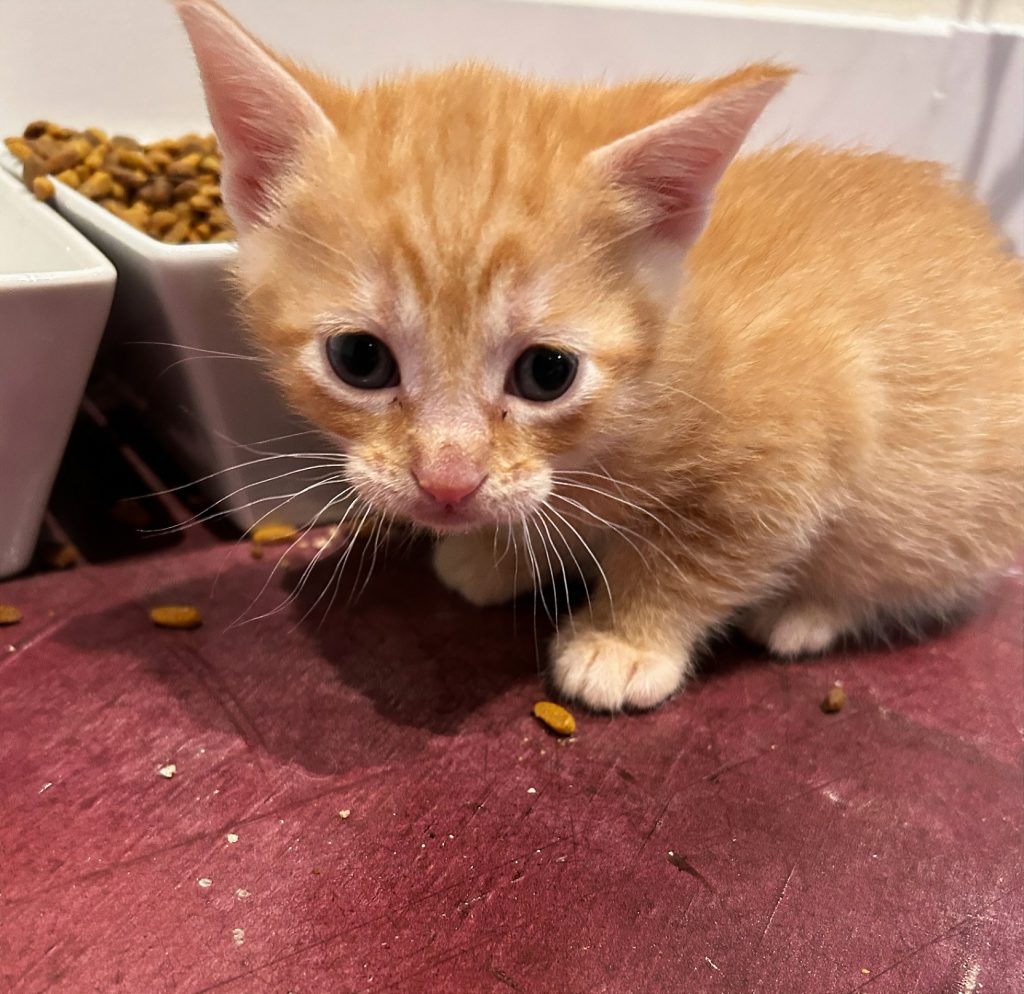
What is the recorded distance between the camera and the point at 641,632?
3.02 ft

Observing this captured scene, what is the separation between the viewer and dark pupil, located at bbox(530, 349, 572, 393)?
0.70 meters

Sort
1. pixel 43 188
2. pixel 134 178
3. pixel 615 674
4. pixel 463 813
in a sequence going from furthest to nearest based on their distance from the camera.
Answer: pixel 134 178, pixel 43 188, pixel 615 674, pixel 463 813

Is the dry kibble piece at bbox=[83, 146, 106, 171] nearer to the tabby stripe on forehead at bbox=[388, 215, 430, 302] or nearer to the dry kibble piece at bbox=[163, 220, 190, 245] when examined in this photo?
the dry kibble piece at bbox=[163, 220, 190, 245]

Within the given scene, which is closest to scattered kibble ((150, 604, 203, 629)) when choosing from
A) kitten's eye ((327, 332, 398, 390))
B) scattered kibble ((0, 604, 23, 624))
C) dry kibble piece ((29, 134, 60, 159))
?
scattered kibble ((0, 604, 23, 624))

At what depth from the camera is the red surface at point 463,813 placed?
654mm

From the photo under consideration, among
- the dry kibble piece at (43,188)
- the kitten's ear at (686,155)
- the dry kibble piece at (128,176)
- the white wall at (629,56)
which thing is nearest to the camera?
the kitten's ear at (686,155)

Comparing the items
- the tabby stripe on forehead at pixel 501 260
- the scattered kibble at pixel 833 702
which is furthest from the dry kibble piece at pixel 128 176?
the scattered kibble at pixel 833 702

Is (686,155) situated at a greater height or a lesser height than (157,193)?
greater

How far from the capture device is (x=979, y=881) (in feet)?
2.43

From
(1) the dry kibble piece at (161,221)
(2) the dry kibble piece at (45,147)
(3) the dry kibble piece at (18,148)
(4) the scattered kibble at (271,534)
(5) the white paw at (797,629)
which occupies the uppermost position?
(2) the dry kibble piece at (45,147)

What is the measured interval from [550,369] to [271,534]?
1.79 ft

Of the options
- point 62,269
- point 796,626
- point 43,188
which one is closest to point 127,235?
point 62,269

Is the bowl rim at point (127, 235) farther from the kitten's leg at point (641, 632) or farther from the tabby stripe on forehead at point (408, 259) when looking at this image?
the kitten's leg at point (641, 632)

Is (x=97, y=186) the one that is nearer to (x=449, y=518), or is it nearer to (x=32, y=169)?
(x=32, y=169)
